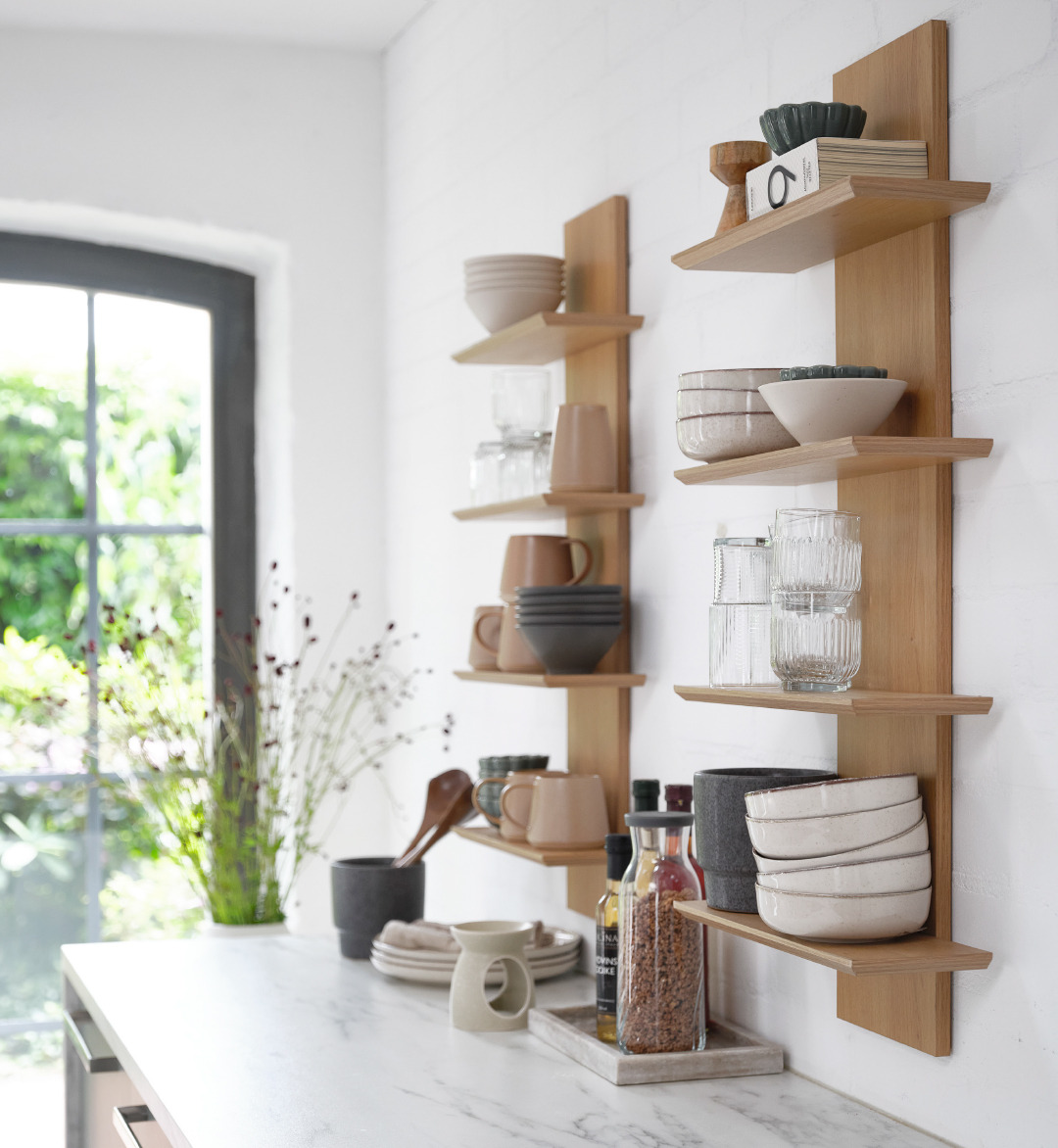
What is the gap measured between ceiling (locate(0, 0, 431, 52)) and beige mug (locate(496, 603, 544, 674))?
1.56 meters

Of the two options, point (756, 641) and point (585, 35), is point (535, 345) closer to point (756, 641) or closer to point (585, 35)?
point (585, 35)

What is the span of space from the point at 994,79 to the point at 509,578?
1.09 m

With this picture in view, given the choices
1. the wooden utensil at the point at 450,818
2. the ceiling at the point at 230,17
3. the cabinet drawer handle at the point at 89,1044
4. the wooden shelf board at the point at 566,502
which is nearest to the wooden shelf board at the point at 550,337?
the wooden shelf board at the point at 566,502

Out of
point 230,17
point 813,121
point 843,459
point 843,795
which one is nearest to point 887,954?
point 843,795

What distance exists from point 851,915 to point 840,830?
84 millimetres

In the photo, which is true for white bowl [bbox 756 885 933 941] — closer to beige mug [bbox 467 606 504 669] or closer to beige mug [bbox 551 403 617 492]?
beige mug [bbox 551 403 617 492]

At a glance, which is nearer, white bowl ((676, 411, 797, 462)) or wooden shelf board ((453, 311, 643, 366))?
white bowl ((676, 411, 797, 462))

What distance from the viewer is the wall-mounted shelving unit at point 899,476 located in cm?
139

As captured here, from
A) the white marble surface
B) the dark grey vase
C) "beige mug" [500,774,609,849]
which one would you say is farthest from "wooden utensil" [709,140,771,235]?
the dark grey vase

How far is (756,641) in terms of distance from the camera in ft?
→ 5.47

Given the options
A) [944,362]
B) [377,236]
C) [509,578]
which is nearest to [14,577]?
[377,236]

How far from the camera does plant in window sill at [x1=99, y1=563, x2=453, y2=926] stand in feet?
10.1

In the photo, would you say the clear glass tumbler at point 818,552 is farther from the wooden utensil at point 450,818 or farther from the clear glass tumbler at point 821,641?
the wooden utensil at point 450,818

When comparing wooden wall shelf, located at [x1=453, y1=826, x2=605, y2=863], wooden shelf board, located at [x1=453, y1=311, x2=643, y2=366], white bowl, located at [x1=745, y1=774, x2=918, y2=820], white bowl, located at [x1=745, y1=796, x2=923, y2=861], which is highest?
wooden shelf board, located at [x1=453, y1=311, x2=643, y2=366]
